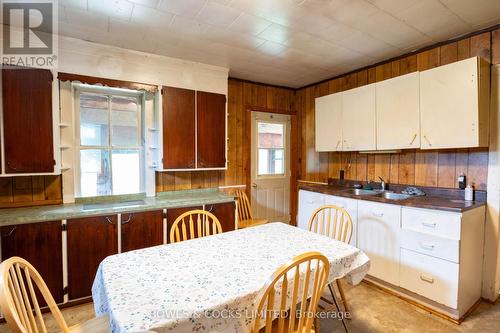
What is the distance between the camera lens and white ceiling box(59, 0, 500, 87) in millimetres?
1902

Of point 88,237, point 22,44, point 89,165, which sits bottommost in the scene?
point 88,237

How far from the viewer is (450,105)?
2240mm

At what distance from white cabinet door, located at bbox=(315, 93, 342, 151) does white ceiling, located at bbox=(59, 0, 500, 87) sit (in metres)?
0.59

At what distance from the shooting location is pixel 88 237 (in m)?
2.26

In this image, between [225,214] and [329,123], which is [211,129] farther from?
[329,123]

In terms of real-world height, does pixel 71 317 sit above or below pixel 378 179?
below

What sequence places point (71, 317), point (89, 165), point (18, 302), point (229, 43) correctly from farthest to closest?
point (89, 165)
point (229, 43)
point (71, 317)
point (18, 302)

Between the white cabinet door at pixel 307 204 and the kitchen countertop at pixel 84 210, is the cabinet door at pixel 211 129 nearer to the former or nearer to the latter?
the kitchen countertop at pixel 84 210

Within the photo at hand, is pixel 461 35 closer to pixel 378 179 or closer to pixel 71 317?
pixel 378 179

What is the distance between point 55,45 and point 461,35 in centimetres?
384

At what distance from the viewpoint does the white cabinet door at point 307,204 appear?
3.15m

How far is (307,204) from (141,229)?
203cm

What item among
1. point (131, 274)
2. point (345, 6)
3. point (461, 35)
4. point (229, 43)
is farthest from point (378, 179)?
point (131, 274)

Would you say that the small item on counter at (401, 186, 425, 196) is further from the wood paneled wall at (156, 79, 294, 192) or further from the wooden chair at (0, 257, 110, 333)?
the wooden chair at (0, 257, 110, 333)
